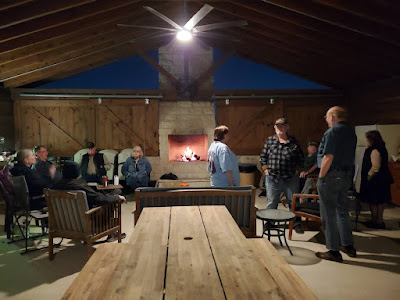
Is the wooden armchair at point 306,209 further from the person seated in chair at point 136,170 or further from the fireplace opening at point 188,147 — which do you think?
the fireplace opening at point 188,147

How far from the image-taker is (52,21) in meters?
5.02

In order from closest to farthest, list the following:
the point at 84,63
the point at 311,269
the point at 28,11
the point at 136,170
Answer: the point at 311,269 < the point at 28,11 < the point at 136,170 < the point at 84,63

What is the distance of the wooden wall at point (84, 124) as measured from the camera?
8.45m

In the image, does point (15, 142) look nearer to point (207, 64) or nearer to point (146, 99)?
point (146, 99)

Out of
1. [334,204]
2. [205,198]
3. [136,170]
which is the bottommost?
[334,204]

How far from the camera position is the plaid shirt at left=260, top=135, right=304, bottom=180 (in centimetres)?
439

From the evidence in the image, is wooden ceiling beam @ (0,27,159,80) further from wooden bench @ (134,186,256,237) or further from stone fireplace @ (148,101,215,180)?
wooden bench @ (134,186,256,237)

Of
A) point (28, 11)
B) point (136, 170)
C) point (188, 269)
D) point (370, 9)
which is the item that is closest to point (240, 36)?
point (370, 9)

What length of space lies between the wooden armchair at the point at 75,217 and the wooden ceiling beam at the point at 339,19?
3586 millimetres

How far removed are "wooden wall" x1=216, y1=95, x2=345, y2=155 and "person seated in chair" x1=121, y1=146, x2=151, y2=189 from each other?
2939 mm

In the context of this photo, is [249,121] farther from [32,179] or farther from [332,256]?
[32,179]

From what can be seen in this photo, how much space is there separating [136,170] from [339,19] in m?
4.37

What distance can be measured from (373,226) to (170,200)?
11.2 feet

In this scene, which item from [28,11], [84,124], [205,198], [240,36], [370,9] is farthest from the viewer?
[84,124]
